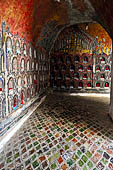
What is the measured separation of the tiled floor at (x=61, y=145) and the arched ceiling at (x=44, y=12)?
3341 millimetres

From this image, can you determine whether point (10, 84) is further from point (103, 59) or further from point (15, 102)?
point (103, 59)

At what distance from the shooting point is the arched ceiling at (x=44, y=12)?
3.09m

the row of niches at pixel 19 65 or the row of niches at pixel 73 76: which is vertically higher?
the row of niches at pixel 19 65

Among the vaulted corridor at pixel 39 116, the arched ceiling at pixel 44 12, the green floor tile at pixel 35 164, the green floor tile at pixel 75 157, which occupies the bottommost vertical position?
the green floor tile at pixel 35 164

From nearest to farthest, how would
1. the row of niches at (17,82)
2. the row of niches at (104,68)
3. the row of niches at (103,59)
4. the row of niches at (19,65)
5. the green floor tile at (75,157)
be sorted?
the green floor tile at (75,157) → the row of niches at (17,82) → the row of niches at (19,65) → the row of niches at (103,59) → the row of niches at (104,68)

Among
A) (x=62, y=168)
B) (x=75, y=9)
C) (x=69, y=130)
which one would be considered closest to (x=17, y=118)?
(x=69, y=130)

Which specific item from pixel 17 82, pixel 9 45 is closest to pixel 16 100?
pixel 17 82

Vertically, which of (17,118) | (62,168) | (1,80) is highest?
(1,80)

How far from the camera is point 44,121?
167 inches

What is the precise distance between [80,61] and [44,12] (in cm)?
469

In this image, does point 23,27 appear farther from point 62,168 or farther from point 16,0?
point 62,168

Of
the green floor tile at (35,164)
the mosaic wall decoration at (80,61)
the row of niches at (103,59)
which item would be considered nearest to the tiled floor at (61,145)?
the green floor tile at (35,164)

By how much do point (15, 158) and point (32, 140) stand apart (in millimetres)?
674

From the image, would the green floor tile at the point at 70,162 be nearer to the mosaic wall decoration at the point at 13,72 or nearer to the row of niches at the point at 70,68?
the mosaic wall decoration at the point at 13,72
